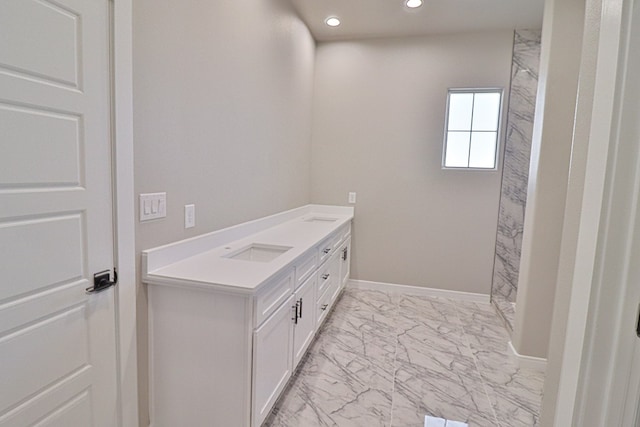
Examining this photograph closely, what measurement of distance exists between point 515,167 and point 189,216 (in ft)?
11.0

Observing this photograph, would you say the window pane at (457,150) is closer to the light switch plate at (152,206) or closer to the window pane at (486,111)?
the window pane at (486,111)

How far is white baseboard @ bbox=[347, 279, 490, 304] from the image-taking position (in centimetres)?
382

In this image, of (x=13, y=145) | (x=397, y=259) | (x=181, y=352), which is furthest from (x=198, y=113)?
(x=397, y=259)

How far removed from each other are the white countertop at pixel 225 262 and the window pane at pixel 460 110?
2172 millimetres

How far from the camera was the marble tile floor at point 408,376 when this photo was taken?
6.50 ft

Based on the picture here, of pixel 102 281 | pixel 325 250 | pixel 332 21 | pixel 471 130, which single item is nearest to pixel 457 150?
pixel 471 130

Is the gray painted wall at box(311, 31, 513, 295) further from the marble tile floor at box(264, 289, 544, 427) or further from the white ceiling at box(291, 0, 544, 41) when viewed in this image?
the marble tile floor at box(264, 289, 544, 427)

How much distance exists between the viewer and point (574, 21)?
221cm

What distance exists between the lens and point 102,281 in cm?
134

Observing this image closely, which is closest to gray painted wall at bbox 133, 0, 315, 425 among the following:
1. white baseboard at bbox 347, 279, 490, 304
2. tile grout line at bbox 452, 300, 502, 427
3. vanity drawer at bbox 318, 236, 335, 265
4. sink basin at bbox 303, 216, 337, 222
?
sink basin at bbox 303, 216, 337, 222

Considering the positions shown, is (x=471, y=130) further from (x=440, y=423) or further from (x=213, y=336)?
(x=213, y=336)

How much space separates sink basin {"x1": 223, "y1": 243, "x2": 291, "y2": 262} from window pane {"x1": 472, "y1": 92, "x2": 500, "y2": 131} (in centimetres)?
278

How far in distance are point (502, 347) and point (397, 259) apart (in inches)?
56.7

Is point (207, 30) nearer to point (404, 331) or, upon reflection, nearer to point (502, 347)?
point (404, 331)
